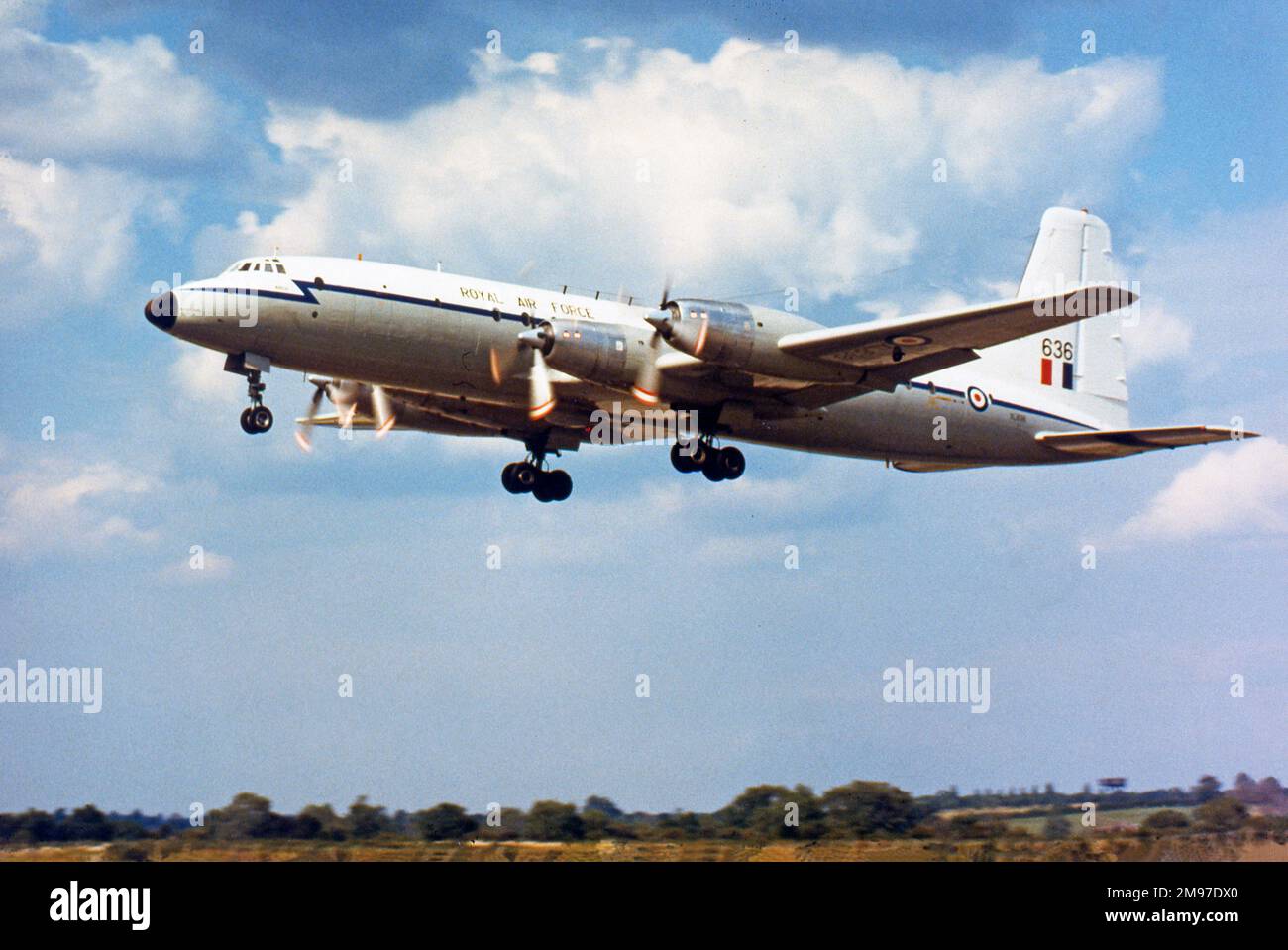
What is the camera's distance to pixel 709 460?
32.1 meters

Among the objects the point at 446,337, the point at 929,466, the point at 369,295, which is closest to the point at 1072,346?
the point at 929,466

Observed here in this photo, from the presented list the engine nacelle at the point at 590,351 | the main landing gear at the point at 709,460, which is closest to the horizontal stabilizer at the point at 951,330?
the engine nacelle at the point at 590,351

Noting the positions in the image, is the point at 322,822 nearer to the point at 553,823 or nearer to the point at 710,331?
the point at 553,823

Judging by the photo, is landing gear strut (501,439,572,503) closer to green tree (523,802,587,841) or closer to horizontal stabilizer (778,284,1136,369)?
horizontal stabilizer (778,284,1136,369)

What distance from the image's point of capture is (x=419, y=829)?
23.5 meters

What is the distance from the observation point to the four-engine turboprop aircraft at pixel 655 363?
28.5m

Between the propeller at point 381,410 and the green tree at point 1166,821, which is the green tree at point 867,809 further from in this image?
the propeller at point 381,410

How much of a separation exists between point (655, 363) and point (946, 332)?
5614 millimetres

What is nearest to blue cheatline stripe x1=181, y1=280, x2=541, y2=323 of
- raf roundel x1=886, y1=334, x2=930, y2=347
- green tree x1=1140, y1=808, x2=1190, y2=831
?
raf roundel x1=886, y1=334, x2=930, y2=347

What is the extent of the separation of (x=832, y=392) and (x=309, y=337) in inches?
A: 416

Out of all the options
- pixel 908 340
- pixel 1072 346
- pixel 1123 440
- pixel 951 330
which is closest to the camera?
pixel 951 330

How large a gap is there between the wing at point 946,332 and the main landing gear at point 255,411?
392 inches
